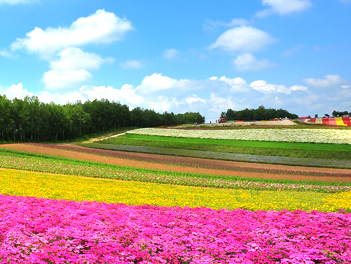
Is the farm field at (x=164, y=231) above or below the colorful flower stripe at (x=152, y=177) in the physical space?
above

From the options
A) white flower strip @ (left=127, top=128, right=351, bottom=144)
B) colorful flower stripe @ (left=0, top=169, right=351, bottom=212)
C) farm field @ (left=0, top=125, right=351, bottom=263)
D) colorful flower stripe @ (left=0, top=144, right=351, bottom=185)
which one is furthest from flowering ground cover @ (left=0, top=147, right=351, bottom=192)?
white flower strip @ (left=127, top=128, right=351, bottom=144)

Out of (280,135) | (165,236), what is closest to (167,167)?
(165,236)

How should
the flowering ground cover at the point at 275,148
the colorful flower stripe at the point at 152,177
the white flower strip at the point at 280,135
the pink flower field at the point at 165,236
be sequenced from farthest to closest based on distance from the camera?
the white flower strip at the point at 280,135 → the flowering ground cover at the point at 275,148 → the colorful flower stripe at the point at 152,177 → the pink flower field at the point at 165,236

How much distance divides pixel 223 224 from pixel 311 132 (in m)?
68.3

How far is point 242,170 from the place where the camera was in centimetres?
3772

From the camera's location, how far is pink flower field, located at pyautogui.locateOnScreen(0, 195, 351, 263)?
7.99m

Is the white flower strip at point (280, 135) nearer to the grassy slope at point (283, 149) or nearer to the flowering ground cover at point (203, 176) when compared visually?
the grassy slope at point (283, 149)

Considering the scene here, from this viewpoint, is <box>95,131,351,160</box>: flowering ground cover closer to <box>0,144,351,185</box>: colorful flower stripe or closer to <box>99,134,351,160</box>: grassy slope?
<box>99,134,351,160</box>: grassy slope

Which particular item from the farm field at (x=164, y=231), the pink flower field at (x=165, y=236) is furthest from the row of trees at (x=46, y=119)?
the pink flower field at (x=165, y=236)

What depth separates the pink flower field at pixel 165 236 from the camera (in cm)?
799

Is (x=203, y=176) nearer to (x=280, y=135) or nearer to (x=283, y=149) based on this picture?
(x=283, y=149)

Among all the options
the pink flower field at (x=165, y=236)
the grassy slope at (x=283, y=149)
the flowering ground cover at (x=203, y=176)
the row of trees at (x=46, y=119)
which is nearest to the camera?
the pink flower field at (x=165, y=236)

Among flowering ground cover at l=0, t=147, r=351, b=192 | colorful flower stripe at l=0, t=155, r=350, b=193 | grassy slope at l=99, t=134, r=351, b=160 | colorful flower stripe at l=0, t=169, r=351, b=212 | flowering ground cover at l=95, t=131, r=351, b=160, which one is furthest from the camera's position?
flowering ground cover at l=95, t=131, r=351, b=160

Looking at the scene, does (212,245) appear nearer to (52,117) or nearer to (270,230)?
(270,230)
